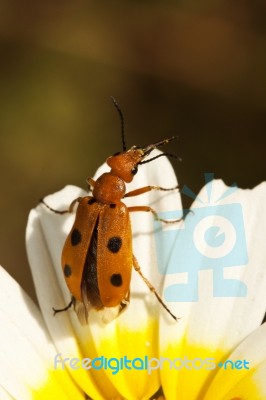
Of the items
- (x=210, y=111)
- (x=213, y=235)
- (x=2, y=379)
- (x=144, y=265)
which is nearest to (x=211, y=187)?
(x=213, y=235)

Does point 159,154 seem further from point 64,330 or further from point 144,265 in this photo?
point 64,330

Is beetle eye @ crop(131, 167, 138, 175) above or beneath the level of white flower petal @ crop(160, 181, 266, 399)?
above

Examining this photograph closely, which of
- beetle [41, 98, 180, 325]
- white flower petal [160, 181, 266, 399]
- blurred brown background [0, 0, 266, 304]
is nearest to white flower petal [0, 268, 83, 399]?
beetle [41, 98, 180, 325]

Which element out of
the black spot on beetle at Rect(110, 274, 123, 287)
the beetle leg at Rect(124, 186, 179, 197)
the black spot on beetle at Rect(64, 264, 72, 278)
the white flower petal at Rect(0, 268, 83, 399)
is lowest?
the white flower petal at Rect(0, 268, 83, 399)

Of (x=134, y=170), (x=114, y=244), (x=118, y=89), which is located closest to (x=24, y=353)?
(x=114, y=244)

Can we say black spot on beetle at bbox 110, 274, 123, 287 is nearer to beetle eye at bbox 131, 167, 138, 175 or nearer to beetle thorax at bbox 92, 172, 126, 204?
beetle thorax at bbox 92, 172, 126, 204

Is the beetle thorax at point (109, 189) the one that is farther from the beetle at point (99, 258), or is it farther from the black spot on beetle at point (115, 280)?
the black spot on beetle at point (115, 280)

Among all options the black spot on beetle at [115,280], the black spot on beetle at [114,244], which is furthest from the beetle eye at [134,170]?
the black spot on beetle at [115,280]
